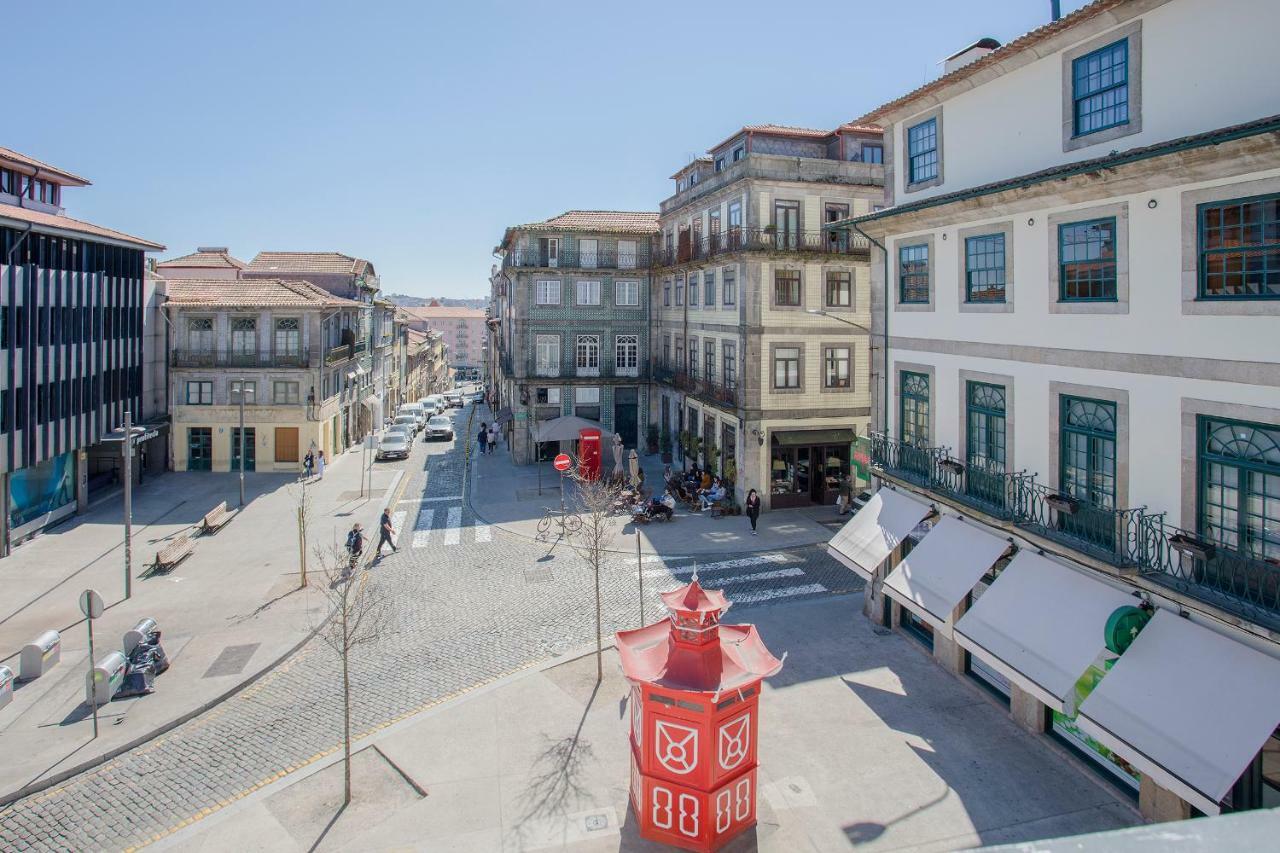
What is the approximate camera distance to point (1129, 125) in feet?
39.8

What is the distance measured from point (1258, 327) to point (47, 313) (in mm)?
32830

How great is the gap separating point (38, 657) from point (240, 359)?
24516 mm

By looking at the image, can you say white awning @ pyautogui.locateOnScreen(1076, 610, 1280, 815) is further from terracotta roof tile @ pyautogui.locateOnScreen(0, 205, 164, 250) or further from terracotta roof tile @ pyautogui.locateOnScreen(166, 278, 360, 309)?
terracotta roof tile @ pyautogui.locateOnScreen(166, 278, 360, 309)

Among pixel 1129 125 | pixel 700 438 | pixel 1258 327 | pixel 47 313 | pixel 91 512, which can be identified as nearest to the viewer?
pixel 1258 327

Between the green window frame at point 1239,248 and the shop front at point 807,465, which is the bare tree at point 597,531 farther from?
the green window frame at point 1239,248

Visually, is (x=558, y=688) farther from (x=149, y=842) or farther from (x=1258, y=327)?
(x=1258, y=327)

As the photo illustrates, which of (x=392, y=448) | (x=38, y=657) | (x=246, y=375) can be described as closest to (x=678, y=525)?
(x=38, y=657)

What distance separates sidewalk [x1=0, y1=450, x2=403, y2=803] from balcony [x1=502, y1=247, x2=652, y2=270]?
48.6 ft

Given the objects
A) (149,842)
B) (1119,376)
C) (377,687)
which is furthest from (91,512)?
(1119,376)

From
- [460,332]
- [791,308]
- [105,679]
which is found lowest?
[105,679]

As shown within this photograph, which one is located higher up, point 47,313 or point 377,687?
point 47,313

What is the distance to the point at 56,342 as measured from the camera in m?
28.1

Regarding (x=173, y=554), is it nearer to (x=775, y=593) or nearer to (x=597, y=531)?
(x=597, y=531)

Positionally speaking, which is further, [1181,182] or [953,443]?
[953,443]
